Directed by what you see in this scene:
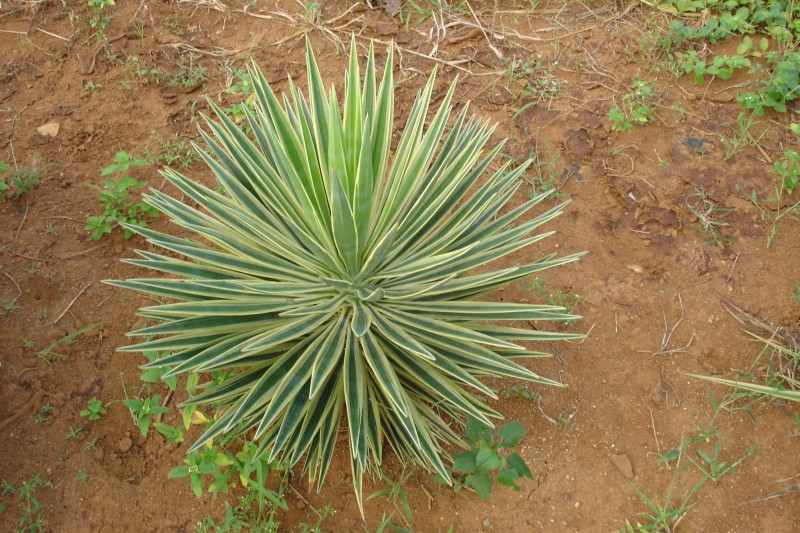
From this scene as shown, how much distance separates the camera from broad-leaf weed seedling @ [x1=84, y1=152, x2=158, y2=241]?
3.11 m

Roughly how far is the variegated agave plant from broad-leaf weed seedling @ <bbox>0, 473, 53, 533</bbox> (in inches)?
35.1

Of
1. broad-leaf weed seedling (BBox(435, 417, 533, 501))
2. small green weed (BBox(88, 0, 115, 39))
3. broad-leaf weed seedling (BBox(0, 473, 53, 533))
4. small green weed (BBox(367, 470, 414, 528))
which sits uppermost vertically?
small green weed (BBox(88, 0, 115, 39))

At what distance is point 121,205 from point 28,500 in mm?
1449

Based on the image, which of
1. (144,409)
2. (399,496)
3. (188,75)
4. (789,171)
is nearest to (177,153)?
(188,75)

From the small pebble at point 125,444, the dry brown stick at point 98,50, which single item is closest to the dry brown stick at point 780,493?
the small pebble at point 125,444

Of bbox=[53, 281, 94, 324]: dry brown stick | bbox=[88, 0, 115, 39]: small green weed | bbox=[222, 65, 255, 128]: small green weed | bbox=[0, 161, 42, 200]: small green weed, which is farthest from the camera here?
bbox=[88, 0, 115, 39]: small green weed

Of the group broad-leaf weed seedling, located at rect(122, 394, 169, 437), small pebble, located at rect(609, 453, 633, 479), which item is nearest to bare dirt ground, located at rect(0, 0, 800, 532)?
small pebble, located at rect(609, 453, 633, 479)

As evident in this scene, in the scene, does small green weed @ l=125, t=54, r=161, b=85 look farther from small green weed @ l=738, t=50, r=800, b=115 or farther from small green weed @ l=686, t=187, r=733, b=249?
small green weed @ l=738, t=50, r=800, b=115

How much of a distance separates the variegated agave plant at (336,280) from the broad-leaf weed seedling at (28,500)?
0.89m

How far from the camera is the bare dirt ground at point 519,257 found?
2.52 m

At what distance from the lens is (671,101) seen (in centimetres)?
369

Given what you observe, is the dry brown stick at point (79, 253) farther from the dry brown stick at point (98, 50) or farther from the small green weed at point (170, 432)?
the dry brown stick at point (98, 50)

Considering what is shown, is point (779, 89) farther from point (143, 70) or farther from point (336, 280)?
point (143, 70)

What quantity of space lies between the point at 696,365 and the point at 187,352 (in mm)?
2146
